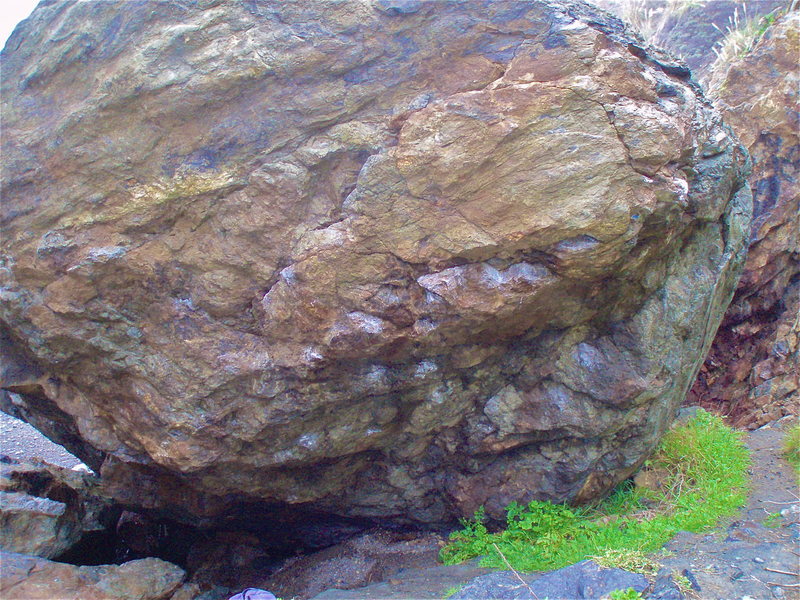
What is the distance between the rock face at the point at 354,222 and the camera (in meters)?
3.23

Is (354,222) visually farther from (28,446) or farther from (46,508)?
(28,446)

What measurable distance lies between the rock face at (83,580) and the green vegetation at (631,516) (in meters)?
2.14

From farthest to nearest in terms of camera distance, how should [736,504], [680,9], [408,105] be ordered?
1. [680,9]
2. [736,504]
3. [408,105]

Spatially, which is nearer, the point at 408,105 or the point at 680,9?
the point at 408,105

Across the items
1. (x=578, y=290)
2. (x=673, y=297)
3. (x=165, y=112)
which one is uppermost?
(x=165, y=112)

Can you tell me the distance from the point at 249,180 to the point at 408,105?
3.47 ft

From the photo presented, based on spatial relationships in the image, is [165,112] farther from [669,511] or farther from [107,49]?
[669,511]

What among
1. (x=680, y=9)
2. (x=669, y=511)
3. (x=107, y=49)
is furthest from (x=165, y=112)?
(x=680, y=9)

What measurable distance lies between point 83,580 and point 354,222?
308 cm

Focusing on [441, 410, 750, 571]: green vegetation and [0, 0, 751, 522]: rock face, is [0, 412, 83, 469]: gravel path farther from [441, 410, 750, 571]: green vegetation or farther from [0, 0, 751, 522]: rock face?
[441, 410, 750, 571]: green vegetation

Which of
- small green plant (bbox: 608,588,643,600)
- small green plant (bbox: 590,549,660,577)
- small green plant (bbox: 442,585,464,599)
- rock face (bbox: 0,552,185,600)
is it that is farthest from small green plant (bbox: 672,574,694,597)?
rock face (bbox: 0,552,185,600)

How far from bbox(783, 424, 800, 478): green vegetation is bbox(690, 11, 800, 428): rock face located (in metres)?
0.95

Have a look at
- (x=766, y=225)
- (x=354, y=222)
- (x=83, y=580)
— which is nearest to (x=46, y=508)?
(x=83, y=580)

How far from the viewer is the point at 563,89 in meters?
3.18
